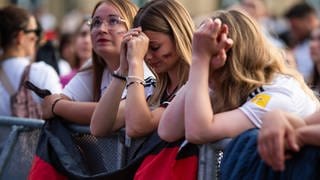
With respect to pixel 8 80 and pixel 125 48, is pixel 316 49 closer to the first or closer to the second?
pixel 8 80

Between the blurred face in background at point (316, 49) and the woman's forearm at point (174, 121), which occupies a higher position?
the woman's forearm at point (174, 121)

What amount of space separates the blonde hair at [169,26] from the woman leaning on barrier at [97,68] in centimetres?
21

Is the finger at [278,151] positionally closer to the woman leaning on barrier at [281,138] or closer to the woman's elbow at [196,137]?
the woman leaning on barrier at [281,138]

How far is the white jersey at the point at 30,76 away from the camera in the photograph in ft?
21.8

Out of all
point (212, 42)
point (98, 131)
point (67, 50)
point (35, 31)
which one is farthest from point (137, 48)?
point (67, 50)

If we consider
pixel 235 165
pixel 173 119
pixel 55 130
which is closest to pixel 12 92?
pixel 55 130

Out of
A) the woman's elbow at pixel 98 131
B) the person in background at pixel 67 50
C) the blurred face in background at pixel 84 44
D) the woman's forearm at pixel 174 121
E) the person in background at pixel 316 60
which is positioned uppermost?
the woman's forearm at pixel 174 121

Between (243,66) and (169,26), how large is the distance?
83 cm

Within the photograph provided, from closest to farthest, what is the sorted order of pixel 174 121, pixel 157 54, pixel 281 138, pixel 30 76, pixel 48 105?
pixel 281 138, pixel 174 121, pixel 157 54, pixel 48 105, pixel 30 76

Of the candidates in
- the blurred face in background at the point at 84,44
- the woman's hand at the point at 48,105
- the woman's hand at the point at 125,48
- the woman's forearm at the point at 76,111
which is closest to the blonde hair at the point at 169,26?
the woman's hand at the point at 125,48

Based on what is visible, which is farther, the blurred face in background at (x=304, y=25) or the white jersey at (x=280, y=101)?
the blurred face in background at (x=304, y=25)

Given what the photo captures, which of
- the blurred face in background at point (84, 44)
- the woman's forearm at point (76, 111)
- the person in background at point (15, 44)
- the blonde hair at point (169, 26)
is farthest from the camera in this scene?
the blurred face in background at point (84, 44)

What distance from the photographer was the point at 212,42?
4.13 meters

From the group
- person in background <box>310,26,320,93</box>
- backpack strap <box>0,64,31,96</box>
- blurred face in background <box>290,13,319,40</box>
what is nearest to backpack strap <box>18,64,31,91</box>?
backpack strap <box>0,64,31,96</box>
